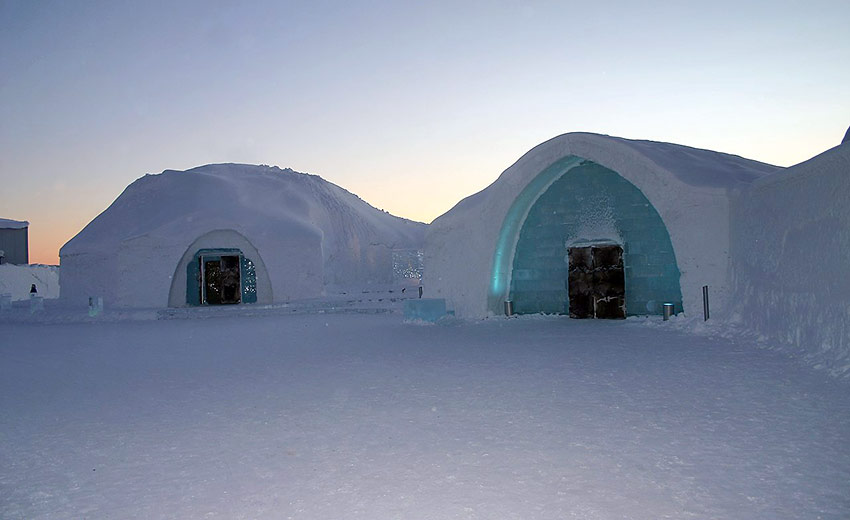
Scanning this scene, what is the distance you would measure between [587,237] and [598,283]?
1.09 metres

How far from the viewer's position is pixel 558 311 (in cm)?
1478

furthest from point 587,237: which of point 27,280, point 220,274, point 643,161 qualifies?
point 27,280

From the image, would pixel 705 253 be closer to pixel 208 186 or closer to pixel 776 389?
pixel 776 389

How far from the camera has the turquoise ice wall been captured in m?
13.5

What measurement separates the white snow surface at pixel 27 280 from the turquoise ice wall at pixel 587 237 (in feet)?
118

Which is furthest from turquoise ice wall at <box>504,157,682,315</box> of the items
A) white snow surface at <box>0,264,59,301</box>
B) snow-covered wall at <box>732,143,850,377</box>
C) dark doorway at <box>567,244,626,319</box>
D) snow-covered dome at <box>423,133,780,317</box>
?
white snow surface at <box>0,264,59,301</box>

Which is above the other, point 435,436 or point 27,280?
point 27,280

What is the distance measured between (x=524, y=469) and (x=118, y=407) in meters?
4.16

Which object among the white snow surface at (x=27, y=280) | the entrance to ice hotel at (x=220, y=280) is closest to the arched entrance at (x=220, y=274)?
the entrance to ice hotel at (x=220, y=280)

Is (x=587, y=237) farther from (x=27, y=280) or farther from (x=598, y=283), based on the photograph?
(x=27, y=280)

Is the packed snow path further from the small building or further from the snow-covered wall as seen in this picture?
the small building

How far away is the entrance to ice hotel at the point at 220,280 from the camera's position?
2269 centimetres

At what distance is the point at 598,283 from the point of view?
548 inches

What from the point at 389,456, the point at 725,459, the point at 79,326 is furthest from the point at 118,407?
A: the point at 79,326
